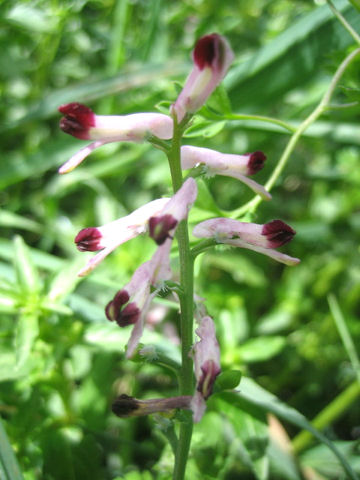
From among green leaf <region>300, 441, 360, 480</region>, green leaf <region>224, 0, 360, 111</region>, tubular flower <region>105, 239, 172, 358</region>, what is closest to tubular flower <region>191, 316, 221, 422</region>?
tubular flower <region>105, 239, 172, 358</region>

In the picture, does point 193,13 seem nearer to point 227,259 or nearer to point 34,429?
point 227,259

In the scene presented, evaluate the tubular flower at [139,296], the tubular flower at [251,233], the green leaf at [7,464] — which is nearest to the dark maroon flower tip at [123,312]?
the tubular flower at [139,296]

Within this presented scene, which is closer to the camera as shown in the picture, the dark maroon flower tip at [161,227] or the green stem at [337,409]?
the dark maroon flower tip at [161,227]

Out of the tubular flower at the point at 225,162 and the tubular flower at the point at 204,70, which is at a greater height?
the tubular flower at the point at 204,70

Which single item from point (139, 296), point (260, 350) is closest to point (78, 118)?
point (139, 296)

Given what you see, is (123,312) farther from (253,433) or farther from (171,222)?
(253,433)

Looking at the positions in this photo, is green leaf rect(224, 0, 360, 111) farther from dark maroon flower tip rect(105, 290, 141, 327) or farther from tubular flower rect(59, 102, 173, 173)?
dark maroon flower tip rect(105, 290, 141, 327)

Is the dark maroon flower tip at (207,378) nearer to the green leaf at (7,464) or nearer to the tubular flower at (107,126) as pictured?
the tubular flower at (107,126)
